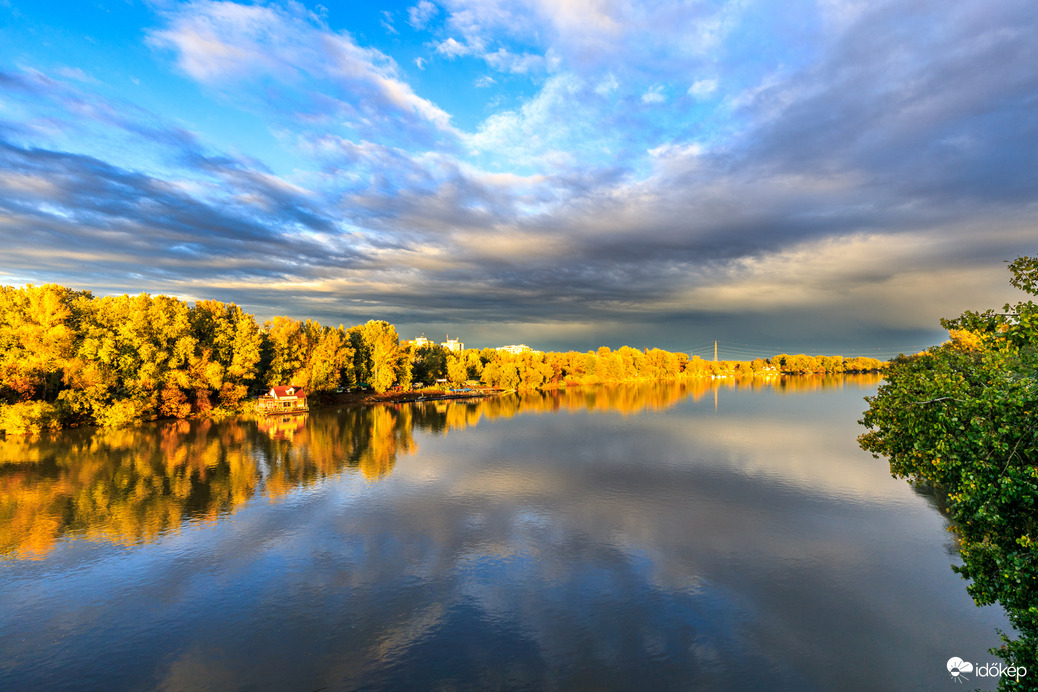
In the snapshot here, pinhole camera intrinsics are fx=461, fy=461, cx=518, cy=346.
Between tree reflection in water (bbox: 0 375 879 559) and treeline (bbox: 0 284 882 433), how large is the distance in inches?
143

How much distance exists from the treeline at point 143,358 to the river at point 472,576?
12560 millimetres

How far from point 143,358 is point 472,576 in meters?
59.8

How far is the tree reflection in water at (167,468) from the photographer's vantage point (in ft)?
89.8

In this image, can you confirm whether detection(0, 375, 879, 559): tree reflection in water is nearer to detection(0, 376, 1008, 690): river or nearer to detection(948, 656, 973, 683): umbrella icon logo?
detection(0, 376, 1008, 690): river

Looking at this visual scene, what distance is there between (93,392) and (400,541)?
177 ft

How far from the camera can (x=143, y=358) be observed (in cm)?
5875

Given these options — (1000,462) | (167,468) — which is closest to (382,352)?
(167,468)

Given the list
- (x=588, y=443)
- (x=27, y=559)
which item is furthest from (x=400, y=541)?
(x=588, y=443)

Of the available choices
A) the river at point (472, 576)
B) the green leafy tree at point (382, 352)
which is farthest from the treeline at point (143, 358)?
the river at point (472, 576)

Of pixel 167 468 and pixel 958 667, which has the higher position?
pixel 167 468

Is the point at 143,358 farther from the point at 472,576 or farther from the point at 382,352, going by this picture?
the point at 472,576

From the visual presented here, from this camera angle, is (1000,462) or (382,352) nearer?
(1000,462)

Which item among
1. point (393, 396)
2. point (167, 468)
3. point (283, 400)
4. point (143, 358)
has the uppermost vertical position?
point (143, 358)

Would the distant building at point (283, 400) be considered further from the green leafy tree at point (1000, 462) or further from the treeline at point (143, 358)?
Result: the green leafy tree at point (1000, 462)
